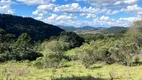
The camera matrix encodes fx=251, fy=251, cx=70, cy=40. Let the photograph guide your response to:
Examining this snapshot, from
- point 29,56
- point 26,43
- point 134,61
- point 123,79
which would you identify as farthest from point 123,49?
point 26,43

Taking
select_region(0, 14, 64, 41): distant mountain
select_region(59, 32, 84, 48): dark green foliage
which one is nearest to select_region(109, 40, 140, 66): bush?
select_region(59, 32, 84, 48): dark green foliage

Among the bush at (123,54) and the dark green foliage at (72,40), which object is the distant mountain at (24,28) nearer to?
the dark green foliage at (72,40)

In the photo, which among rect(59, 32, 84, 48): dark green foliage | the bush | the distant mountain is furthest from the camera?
the distant mountain

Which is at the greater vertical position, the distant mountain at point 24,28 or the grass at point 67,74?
the distant mountain at point 24,28

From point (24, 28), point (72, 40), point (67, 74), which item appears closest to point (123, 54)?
point (67, 74)

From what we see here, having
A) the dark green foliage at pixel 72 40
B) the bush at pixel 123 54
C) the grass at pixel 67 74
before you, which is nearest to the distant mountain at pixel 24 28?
the dark green foliage at pixel 72 40

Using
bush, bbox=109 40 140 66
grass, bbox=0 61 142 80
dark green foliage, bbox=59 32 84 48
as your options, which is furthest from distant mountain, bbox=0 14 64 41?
grass, bbox=0 61 142 80

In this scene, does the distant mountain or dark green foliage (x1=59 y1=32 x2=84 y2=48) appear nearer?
dark green foliage (x1=59 y1=32 x2=84 y2=48)

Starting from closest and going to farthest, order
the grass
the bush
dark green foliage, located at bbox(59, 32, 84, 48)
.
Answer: the grass, the bush, dark green foliage, located at bbox(59, 32, 84, 48)

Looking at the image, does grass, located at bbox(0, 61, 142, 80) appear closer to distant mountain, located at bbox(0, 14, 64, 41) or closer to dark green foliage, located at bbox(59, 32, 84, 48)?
dark green foliage, located at bbox(59, 32, 84, 48)

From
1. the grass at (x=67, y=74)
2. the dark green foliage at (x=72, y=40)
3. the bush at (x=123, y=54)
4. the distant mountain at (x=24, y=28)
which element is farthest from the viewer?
the distant mountain at (x=24, y=28)

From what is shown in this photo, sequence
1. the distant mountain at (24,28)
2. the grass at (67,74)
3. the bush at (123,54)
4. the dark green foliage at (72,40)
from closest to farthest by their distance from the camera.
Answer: the grass at (67,74) → the bush at (123,54) → the dark green foliage at (72,40) → the distant mountain at (24,28)

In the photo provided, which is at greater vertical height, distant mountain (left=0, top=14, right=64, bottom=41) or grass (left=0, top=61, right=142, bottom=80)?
distant mountain (left=0, top=14, right=64, bottom=41)

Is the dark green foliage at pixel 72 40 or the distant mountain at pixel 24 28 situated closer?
the dark green foliage at pixel 72 40
